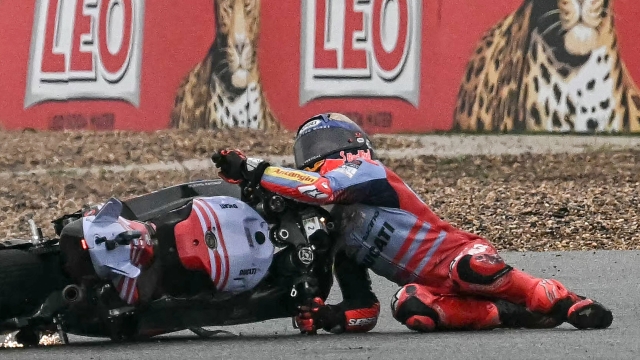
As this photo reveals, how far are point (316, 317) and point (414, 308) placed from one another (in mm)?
443

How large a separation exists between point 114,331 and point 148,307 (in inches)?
6.7

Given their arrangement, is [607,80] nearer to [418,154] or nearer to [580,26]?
[580,26]

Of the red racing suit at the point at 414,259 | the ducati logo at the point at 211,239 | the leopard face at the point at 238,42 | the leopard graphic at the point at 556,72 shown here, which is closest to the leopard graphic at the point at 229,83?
the leopard face at the point at 238,42

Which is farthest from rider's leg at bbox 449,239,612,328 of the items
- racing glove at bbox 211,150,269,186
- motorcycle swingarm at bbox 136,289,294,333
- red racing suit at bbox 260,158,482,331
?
racing glove at bbox 211,150,269,186

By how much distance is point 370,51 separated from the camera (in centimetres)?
1440

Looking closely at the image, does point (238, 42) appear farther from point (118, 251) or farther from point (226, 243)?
point (118, 251)

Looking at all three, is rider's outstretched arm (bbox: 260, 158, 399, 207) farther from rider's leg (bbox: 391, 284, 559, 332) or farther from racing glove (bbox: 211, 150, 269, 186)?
rider's leg (bbox: 391, 284, 559, 332)

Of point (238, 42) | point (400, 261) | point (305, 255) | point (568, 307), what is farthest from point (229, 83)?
point (568, 307)

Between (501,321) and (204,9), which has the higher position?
(204,9)

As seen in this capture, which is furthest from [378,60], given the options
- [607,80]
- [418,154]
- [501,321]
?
[501,321]

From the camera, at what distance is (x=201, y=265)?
602 centimetres

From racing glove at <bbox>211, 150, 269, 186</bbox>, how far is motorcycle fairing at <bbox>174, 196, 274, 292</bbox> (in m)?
0.10

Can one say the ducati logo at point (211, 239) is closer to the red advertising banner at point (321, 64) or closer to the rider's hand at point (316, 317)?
the rider's hand at point (316, 317)

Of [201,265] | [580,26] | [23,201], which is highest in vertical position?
[580,26]
